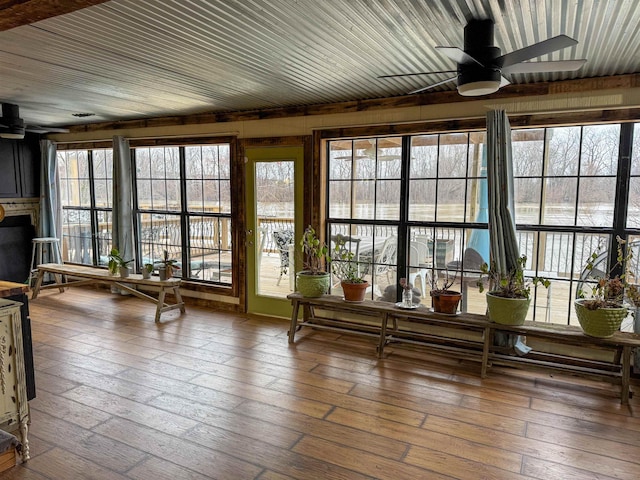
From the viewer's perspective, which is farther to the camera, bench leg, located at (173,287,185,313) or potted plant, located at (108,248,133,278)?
potted plant, located at (108,248,133,278)

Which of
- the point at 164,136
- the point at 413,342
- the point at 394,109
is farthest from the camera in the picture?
the point at 164,136

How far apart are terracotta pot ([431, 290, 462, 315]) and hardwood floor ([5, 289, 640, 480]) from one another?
0.47 metres

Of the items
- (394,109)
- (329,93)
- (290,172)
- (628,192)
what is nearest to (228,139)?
(290,172)

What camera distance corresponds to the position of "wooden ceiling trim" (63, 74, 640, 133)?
3473 millimetres

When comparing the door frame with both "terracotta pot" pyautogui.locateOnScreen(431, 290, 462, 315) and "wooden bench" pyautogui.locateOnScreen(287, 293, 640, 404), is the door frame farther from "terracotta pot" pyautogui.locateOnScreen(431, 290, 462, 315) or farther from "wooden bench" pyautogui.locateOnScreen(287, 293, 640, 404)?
"terracotta pot" pyautogui.locateOnScreen(431, 290, 462, 315)

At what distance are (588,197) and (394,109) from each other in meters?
1.85

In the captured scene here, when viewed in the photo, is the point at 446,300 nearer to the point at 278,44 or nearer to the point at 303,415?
the point at 303,415

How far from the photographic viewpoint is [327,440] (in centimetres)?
260

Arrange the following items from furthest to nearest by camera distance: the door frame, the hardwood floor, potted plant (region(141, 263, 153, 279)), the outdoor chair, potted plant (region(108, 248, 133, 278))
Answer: potted plant (region(108, 248, 133, 278)) → potted plant (region(141, 263, 153, 279)) → the outdoor chair → the door frame → the hardwood floor

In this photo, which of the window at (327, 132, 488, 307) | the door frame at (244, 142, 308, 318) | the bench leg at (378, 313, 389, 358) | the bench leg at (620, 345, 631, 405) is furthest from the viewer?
the door frame at (244, 142, 308, 318)

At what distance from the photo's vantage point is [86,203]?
6.69 metres

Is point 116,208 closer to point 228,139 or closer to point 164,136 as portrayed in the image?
point 164,136

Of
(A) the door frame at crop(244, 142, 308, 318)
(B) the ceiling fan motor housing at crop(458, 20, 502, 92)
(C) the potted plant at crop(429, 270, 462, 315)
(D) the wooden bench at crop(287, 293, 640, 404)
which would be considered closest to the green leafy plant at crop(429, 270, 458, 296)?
(C) the potted plant at crop(429, 270, 462, 315)

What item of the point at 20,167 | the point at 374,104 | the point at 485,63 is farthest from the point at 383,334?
the point at 20,167
